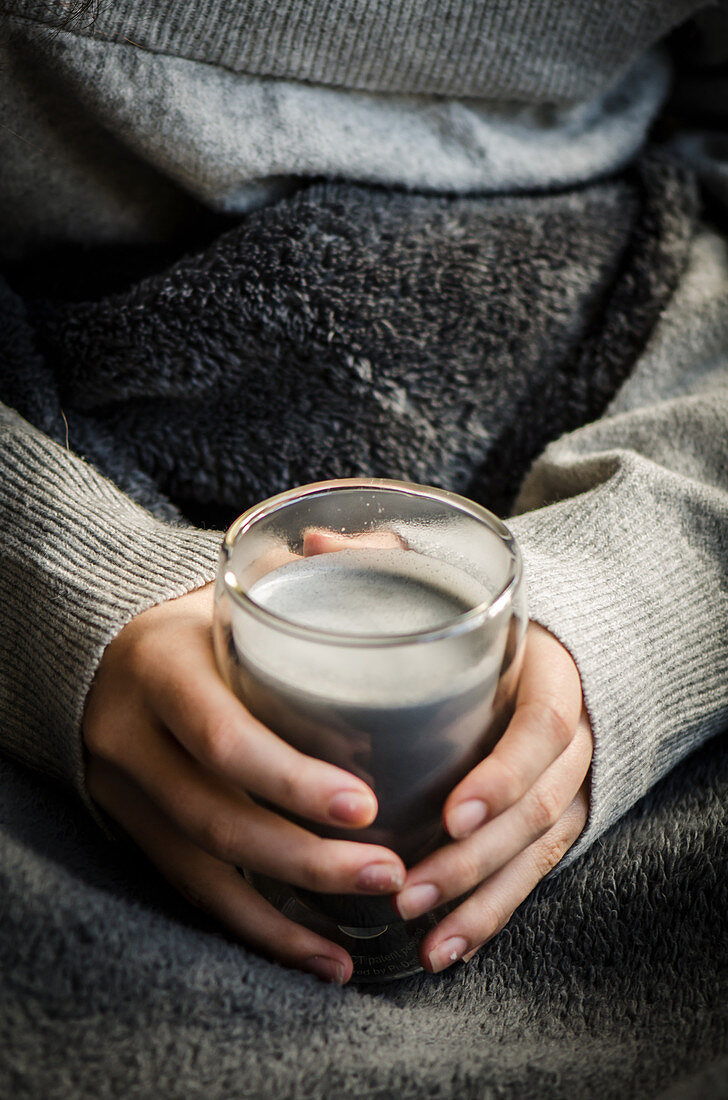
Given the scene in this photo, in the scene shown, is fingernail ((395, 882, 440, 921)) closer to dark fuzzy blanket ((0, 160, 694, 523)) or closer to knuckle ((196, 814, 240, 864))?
knuckle ((196, 814, 240, 864))

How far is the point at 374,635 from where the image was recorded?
0.26 m

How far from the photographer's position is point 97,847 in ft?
1.32

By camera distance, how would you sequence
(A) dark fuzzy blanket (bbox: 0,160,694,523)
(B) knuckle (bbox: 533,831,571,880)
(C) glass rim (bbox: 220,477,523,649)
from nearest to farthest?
(C) glass rim (bbox: 220,477,523,649), (B) knuckle (bbox: 533,831,571,880), (A) dark fuzzy blanket (bbox: 0,160,694,523)

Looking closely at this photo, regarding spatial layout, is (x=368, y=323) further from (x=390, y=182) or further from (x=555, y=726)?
(x=555, y=726)

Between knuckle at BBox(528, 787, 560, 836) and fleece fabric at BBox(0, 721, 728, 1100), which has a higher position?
knuckle at BBox(528, 787, 560, 836)

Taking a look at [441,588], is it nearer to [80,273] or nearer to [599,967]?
[599,967]

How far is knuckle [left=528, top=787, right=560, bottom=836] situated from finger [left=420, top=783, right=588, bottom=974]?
0.03 meters

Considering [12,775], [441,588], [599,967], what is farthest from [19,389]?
[599,967]

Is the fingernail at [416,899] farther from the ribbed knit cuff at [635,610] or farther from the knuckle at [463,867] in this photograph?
the ribbed knit cuff at [635,610]

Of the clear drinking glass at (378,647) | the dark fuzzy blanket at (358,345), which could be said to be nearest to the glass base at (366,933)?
the clear drinking glass at (378,647)

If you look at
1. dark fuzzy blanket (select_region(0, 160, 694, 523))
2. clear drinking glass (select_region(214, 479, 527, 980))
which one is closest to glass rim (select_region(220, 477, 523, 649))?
clear drinking glass (select_region(214, 479, 527, 980))

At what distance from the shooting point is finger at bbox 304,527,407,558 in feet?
1.15

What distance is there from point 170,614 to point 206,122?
0.34 m

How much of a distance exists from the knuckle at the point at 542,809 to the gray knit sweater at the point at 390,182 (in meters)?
0.05
